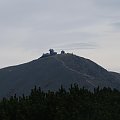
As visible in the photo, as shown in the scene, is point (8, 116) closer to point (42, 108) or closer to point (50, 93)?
point (42, 108)

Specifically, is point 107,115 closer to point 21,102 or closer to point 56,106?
point 56,106

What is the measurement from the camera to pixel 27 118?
3941 centimetres

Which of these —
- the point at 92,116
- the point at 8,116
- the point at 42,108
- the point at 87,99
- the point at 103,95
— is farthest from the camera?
the point at 103,95

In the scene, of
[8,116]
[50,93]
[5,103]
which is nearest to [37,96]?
[50,93]

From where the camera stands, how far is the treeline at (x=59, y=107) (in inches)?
1554

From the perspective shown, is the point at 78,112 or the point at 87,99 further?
the point at 87,99

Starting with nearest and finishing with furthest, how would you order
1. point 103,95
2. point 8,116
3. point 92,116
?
point 8,116
point 92,116
point 103,95

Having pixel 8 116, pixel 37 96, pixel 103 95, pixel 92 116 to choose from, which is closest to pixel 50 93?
pixel 37 96

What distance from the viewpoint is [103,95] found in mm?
54125

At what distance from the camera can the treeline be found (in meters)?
39.5

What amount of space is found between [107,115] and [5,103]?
382 inches

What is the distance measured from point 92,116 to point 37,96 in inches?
234

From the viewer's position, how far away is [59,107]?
4144cm

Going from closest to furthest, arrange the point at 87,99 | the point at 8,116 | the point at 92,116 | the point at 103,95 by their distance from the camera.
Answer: the point at 8,116 < the point at 92,116 < the point at 87,99 < the point at 103,95
